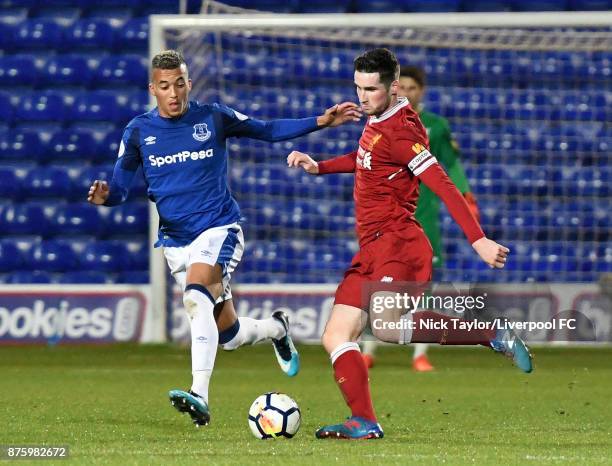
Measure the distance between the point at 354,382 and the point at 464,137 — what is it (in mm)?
7964

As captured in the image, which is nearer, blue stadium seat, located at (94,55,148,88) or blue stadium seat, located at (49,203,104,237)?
blue stadium seat, located at (49,203,104,237)

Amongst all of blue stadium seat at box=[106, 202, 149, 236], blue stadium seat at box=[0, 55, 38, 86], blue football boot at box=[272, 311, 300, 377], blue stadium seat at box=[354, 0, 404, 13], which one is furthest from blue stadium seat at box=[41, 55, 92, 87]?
blue football boot at box=[272, 311, 300, 377]

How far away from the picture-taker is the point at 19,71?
14789mm

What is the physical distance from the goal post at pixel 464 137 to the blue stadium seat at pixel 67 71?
75.2 inches

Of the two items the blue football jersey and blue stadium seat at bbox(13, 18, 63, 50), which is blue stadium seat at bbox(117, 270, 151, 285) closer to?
blue stadium seat at bbox(13, 18, 63, 50)

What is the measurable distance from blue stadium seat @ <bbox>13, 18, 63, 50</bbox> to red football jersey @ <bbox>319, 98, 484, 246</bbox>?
31.1 feet

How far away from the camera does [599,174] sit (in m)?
13.2

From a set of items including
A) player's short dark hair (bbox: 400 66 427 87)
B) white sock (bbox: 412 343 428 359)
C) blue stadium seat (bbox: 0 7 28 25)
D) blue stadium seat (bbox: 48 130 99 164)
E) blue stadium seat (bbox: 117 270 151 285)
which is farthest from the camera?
blue stadium seat (bbox: 0 7 28 25)

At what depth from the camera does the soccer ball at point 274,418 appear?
5824 mm

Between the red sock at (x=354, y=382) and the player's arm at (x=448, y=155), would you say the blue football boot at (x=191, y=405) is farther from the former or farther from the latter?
the player's arm at (x=448, y=155)

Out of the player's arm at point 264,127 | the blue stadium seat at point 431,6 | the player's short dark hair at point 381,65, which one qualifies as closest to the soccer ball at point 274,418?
the player's short dark hair at point 381,65

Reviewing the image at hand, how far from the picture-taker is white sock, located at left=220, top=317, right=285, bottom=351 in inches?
285

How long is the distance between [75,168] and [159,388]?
6.17 metres

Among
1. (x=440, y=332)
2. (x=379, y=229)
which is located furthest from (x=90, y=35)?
(x=440, y=332)
